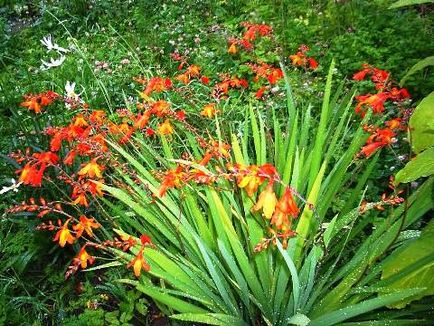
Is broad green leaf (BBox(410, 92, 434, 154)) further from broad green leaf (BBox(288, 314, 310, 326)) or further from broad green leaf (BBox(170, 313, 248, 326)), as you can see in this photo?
broad green leaf (BBox(170, 313, 248, 326))

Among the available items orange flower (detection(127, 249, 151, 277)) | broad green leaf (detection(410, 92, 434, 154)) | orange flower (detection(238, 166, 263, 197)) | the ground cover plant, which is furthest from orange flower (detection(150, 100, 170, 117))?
broad green leaf (detection(410, 92, 434, 154))

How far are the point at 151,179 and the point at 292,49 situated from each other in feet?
6.53

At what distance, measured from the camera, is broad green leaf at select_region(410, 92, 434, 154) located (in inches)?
63.6

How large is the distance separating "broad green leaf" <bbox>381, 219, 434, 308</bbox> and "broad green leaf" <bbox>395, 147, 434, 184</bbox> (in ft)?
1.05

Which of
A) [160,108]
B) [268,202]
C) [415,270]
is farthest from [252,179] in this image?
[160,108]

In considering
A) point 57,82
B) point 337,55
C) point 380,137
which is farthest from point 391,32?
point 57,82

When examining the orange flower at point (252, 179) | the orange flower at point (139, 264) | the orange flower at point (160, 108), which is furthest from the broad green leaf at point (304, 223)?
the orange flower at point (160, 108)

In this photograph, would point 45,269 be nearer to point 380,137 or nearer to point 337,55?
point 380,137

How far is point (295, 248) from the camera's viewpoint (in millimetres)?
1816

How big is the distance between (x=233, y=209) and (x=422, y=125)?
0.74m

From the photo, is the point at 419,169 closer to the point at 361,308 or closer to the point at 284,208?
the point at 284,208

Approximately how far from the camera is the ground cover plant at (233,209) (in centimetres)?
168

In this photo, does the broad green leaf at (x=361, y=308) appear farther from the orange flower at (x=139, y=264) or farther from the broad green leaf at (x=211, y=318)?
the orange flower at (x=139, y=264)

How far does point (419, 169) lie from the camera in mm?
1356
